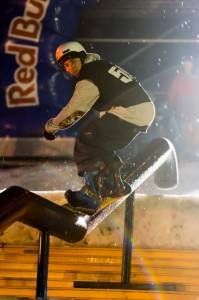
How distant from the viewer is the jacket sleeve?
2.09 meters

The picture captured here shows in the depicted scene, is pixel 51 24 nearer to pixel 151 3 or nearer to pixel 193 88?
pixel 151 3

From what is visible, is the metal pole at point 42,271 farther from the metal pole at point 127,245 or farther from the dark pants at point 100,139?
the metal pole at point 127,245

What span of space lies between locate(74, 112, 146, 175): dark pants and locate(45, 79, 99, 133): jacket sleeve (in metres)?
0.13

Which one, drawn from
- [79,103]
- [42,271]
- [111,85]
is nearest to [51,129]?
[79,103]

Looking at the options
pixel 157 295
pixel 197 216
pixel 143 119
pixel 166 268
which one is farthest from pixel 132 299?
pixel 197 216

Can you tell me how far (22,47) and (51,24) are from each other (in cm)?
46

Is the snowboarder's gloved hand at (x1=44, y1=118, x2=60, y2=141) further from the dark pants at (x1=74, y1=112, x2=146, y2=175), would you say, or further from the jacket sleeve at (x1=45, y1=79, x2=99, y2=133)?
the dark pants at (x1=74, y1=112, x2=146, y2=175)

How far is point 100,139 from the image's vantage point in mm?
2232

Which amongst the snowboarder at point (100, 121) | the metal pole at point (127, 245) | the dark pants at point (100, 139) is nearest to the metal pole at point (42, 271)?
the snowboarder at point (100, 121)

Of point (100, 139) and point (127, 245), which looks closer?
point (100, 139)

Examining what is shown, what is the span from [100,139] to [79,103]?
23cm

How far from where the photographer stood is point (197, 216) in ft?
10.7

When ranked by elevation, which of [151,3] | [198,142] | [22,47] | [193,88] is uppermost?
[151,3]

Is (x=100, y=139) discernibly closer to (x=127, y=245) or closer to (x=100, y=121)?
(x=100, y=121)
